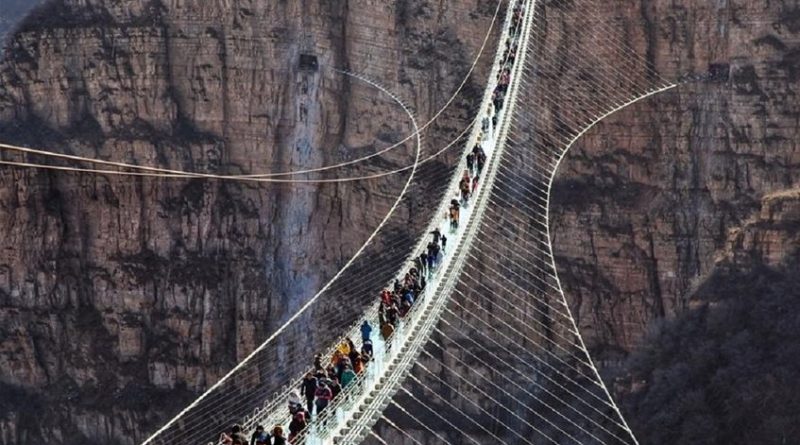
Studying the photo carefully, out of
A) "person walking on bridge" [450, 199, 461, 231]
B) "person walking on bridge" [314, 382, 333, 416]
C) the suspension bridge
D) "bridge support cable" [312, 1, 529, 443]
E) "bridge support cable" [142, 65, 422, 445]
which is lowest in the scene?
"bridge support cable" [142, 65, 422, 445]

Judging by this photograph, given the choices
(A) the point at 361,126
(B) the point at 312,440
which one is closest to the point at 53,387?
(A) the point at 361,126

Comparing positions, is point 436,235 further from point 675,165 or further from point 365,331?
point 675,165

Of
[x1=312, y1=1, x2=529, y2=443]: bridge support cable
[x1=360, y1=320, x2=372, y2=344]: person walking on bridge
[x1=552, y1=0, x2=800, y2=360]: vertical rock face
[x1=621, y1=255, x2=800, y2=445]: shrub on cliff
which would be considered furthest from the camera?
[x1=552, y1=0, x2=800, y2=360]: vertical rock face

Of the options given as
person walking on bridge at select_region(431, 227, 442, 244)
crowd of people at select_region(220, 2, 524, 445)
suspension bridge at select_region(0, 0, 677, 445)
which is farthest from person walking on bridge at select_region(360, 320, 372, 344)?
suspension bridge at select_region(0, 0, 677, 445)

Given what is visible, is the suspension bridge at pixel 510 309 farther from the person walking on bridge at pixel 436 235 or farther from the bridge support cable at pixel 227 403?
the person walking on bridge at pixel 436 235

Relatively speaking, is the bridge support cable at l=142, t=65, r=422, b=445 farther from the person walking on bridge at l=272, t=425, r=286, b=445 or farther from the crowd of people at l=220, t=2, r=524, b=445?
the person walking on bridge at l=272, t=425, r=286, b=445

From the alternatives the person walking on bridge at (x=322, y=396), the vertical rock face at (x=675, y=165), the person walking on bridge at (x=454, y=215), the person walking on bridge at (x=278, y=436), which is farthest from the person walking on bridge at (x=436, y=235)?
the vertical rock face at (x=675, y=165)

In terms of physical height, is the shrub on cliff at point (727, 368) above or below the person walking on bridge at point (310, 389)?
below
